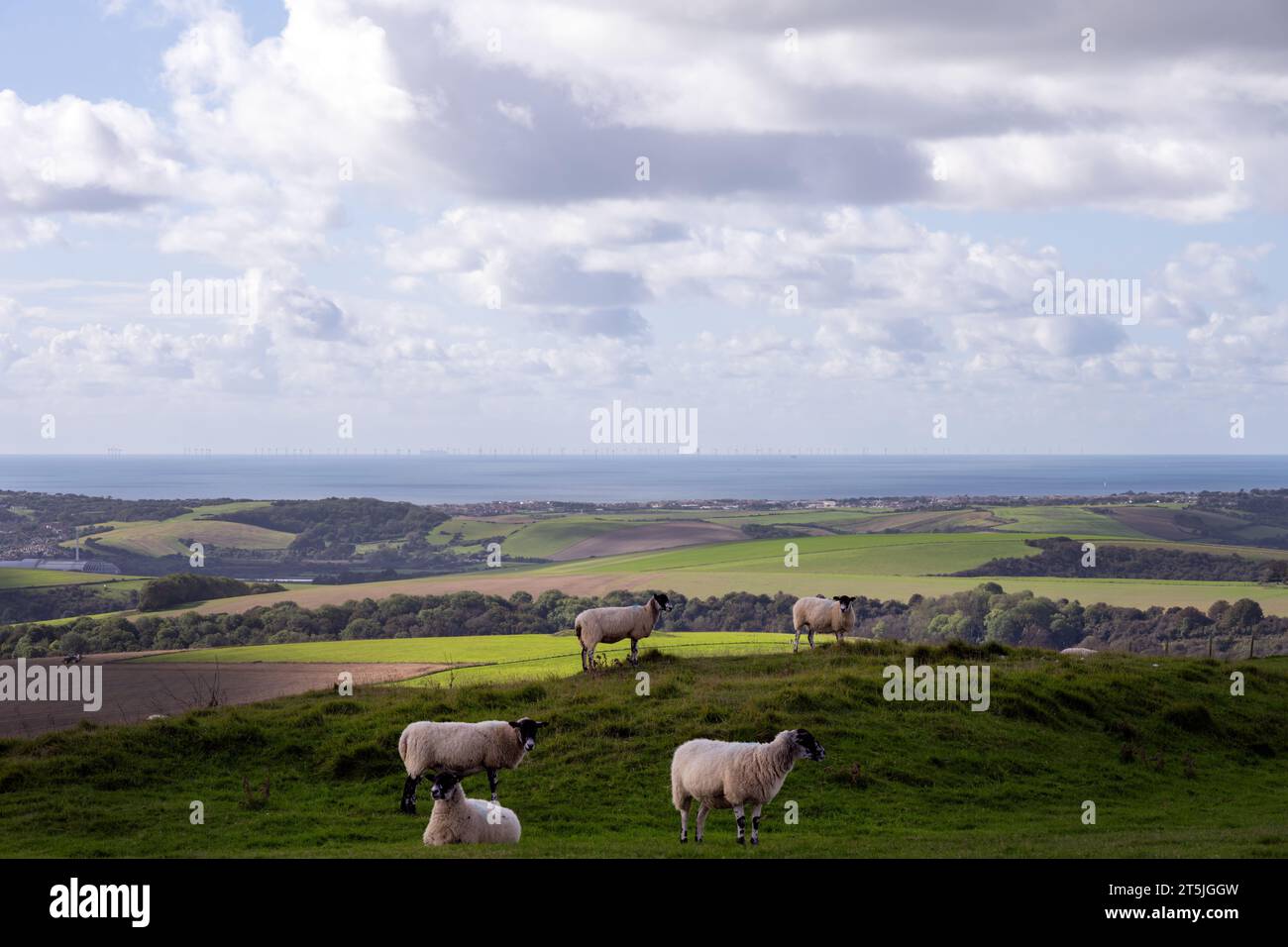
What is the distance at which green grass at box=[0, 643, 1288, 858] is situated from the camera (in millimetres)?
16500

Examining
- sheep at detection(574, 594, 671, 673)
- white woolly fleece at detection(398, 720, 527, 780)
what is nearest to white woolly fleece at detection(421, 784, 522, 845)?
white woolly fleece at detection(398, 720, 527, 780)

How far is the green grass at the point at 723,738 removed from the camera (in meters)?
16.5

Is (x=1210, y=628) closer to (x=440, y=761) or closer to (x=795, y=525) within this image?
(x=440, y=761)

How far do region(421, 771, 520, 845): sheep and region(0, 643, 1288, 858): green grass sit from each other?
0.46 m

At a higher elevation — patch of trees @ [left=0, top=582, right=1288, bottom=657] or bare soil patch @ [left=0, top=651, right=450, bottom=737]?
bare soil patch @ [left=0, top=651, right=450, bottom=737]

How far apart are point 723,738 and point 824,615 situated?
11.6 m

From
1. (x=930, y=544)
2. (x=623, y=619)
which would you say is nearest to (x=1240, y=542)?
(x=930, y=544)

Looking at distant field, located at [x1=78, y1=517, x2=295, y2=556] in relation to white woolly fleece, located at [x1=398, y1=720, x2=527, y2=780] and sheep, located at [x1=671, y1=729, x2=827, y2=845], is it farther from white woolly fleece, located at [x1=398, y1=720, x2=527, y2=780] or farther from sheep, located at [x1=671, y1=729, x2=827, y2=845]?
sheep, located at [x1=671, y1=729, x2=827, y2=845]

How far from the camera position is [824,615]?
32594 millimetres

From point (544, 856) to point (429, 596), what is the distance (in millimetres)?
70631

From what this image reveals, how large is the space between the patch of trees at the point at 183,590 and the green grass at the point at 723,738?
52.4 m

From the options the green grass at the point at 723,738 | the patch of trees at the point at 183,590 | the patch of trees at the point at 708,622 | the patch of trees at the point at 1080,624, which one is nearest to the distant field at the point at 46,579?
the patch of trees at the point at 183,590

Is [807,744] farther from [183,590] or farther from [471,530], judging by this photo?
[471,530]
